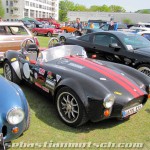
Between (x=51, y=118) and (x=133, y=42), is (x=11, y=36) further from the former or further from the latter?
(x=51, y=118)

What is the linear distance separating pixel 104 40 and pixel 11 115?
5.12 meters

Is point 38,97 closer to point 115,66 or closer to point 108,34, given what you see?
point 115,66

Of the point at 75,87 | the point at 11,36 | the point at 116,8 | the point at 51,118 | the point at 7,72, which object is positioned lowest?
the point at 51,118

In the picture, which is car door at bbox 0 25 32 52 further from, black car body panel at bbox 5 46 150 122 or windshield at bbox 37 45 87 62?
windshield at bbox 37 45 87 62

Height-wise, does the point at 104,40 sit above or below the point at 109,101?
above

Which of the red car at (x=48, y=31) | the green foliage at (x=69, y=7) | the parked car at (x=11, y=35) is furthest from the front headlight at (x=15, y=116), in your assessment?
the green foliage at (x=69, y=7)

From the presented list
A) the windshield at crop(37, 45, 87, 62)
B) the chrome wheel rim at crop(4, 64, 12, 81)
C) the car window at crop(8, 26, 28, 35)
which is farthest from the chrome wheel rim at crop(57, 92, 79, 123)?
the car window at crop(8, 26, 28, 35)

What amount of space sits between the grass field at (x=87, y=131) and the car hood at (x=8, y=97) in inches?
28.0

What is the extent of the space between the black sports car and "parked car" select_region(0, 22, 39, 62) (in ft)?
6.87

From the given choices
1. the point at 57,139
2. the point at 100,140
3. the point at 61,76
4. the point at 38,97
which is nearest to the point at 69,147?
the point at 57,139

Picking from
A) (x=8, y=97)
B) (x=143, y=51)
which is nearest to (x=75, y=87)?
(x=8, y=97)

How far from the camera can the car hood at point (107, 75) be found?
3.87 meters

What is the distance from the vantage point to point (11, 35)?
306 inches

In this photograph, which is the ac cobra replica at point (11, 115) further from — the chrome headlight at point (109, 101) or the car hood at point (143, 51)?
the car hood at point (143, 51)
